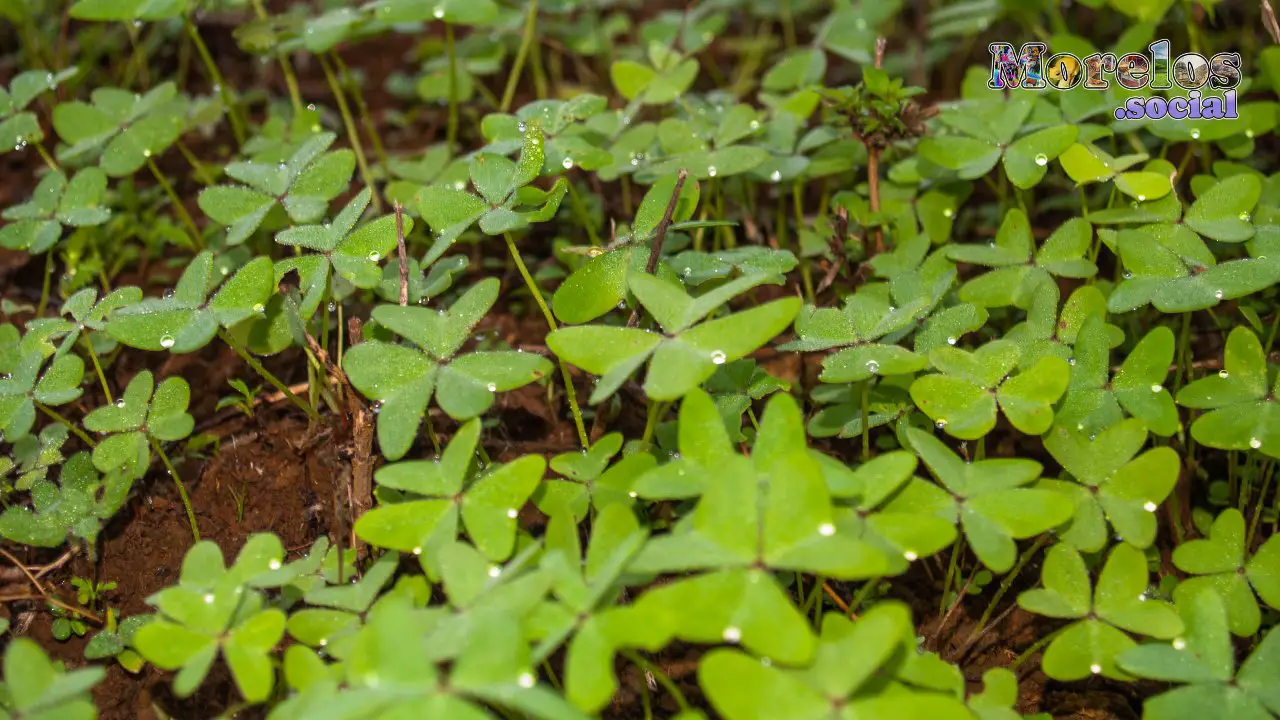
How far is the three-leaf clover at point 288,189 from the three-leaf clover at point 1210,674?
1.56 metres

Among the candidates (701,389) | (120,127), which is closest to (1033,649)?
(701,389)

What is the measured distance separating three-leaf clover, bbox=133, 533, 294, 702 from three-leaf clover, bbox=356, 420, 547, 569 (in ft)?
0.55

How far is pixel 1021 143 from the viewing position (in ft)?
6.38

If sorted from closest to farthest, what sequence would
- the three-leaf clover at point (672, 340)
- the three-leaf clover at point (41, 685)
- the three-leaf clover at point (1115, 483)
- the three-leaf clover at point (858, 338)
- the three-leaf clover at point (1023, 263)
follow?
the three-leaf clover at point (41, 685)
the three-leaf clover at point (672, 340)
the three-leaf clover at point (1115, 483)
the three-leaf clover at point (858, 338)
the three-leaf clover at point (1023, 263)

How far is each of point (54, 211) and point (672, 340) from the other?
4.92ft

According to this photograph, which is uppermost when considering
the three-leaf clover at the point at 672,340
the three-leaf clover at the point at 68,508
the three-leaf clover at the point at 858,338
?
the three-leaf clover at the point at 672,340

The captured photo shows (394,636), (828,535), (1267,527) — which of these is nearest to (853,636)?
(828,535)

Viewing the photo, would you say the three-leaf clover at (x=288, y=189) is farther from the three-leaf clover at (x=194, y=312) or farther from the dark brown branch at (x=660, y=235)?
the dark brown branch at (x=660, y=235)

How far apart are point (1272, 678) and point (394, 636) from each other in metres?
1.13

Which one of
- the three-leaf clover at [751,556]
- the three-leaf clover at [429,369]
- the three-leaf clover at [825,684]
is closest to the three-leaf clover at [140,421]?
the three-leaf clover at [429,369]

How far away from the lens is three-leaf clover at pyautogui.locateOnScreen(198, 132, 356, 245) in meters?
1.88

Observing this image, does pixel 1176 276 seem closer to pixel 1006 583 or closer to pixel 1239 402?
pixel 1239 402

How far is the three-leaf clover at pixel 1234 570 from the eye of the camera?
1.45m

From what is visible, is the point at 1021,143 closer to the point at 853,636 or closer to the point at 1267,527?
the point at 1267,527
